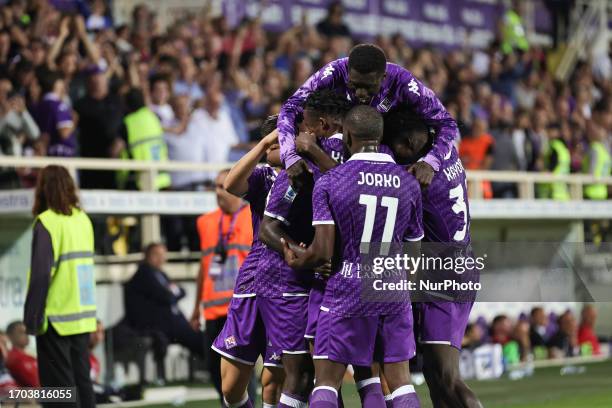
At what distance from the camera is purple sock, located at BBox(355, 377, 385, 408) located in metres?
7.40

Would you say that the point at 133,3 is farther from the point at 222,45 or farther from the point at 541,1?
the point at 541,1

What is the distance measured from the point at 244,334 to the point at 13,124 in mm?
6206

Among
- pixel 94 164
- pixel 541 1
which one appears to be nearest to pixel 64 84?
pixel 94 164

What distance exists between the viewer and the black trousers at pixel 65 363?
9.70 meters

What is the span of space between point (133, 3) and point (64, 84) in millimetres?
5843

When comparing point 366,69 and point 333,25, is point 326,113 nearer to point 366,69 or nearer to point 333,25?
point 366,69

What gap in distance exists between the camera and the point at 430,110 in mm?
8039

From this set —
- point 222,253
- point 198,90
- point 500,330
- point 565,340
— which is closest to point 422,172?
point 222,253

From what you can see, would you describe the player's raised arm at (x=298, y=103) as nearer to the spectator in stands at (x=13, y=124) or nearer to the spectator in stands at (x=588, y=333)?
the spectator in stands at (x=13, y=124)

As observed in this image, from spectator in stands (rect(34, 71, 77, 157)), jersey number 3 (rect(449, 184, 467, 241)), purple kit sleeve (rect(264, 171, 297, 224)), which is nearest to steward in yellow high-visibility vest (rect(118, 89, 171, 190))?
spectator in stands (rect(34, 71, 77, 157))

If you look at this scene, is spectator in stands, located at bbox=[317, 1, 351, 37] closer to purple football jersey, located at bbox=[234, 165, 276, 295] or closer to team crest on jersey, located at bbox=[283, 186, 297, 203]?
purple football jersey, located at bbox=[234, 165, 276, 295]

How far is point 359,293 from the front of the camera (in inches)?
284

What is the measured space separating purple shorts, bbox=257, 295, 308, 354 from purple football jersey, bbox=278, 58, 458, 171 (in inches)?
41.2

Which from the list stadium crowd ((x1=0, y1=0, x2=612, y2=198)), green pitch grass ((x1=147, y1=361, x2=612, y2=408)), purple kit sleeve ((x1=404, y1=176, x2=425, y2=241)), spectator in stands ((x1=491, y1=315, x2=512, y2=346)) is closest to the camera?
purple kit sleeve ((x1=404, y1=176, x2=425, y2=241))
